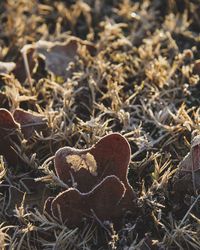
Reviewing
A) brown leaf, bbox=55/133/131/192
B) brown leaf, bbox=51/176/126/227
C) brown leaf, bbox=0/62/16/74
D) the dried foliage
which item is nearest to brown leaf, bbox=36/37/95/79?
the dried foliage

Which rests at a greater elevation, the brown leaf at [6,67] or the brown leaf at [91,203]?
the brown leaf at [6,67]

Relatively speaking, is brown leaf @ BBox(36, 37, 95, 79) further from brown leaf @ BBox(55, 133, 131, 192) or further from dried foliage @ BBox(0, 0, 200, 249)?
brown leaf @ BBox(55, 133, 131, 192)

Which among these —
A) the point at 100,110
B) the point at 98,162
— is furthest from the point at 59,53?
the point at 98,162

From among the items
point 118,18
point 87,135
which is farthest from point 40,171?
point 118,18

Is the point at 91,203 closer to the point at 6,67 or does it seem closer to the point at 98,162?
the point at 98,162

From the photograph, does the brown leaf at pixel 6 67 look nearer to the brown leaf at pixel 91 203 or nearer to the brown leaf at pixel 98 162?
the brown leaf at pixel 98 162

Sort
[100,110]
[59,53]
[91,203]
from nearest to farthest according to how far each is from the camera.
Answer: [91,203] < [100,110] < [59,53]

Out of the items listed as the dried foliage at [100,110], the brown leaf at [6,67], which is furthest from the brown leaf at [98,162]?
the brown leaf at [6,67]

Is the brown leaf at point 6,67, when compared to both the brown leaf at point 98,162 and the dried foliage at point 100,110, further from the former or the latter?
the brown leaf at point 98,162

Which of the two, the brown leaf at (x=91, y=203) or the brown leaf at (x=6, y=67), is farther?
the brown leaf at (x=6, y=67)
